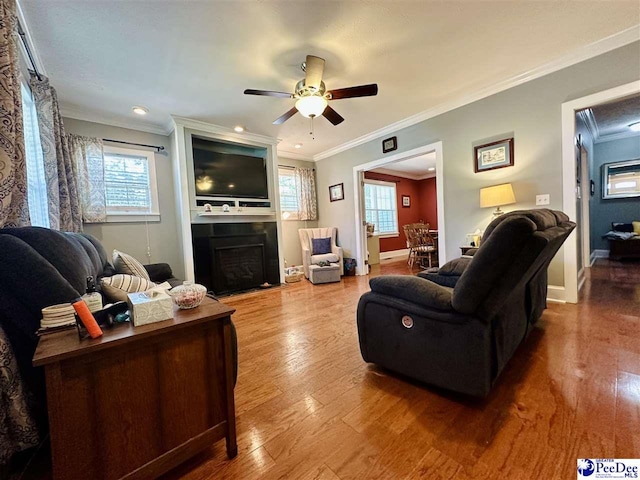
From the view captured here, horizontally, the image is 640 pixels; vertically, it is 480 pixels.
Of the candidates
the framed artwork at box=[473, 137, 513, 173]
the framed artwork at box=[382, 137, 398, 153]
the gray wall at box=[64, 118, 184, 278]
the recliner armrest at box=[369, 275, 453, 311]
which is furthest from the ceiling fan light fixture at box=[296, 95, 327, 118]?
the gray wall at box=[64, 118, 184, 278]

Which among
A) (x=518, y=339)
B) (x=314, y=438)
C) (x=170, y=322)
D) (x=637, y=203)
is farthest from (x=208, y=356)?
(x=637, y=203)

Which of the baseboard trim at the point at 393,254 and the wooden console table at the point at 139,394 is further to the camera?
the baseboard trim at the point at 393,254

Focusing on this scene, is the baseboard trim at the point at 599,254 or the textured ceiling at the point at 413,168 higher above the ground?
the textured ceiling at the point at 413,168

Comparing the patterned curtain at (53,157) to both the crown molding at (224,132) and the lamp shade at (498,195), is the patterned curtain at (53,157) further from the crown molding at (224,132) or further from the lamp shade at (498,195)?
the lamp shade at (498,195)

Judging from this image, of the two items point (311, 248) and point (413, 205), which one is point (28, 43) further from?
point (413, 205)

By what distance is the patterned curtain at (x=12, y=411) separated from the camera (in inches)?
36.7

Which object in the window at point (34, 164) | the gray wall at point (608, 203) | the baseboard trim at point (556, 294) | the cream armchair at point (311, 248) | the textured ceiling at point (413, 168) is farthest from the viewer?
the textured ceiling at point (413, 168)

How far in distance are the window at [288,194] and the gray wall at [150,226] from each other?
2037mm

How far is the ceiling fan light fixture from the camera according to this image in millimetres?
2512

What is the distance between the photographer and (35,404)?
102cm

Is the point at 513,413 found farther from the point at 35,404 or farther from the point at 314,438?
the point at 35,404

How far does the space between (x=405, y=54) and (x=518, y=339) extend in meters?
2.63

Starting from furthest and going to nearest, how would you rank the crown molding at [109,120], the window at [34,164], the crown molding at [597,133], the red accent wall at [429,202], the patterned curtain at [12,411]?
the red accent wall at [429,202] < the crown molding at [597,133] < the crown molding at [109,120] < the window at [34,164] < the patterned curtain at [12,411]

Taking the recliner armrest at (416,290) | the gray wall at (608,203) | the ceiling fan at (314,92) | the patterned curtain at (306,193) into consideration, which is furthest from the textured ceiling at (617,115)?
the patterned curtain at (306,193)
